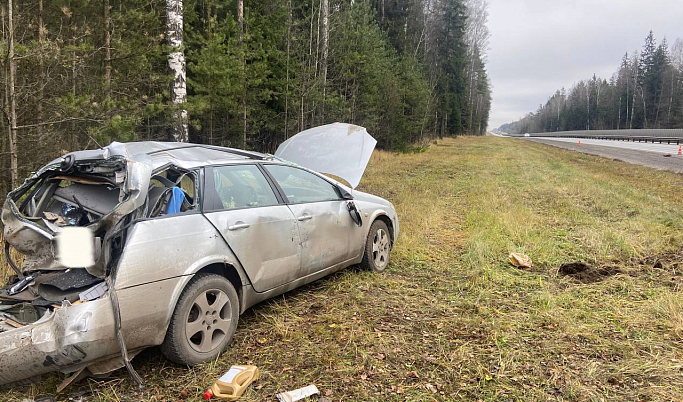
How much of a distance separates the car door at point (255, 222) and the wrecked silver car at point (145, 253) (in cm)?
1

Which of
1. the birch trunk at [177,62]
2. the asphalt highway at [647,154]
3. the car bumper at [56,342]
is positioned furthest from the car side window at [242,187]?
the asphalt highway at [647,154]

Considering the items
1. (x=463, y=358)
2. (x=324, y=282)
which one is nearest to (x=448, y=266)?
(x=324, y=282)

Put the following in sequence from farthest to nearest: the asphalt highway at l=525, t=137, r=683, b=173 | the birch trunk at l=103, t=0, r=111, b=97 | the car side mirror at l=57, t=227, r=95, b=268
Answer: the asphalt highway at l=525, t=137, r=683, b=173
the birch trunk at l=103, t=0, r=111, b=97
the car side mirror at l=57, t=227, r=95, b=268

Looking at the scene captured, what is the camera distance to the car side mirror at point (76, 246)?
258 cm

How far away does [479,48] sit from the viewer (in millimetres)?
56750

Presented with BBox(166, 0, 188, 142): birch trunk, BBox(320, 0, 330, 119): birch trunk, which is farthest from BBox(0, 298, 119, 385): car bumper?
BBox(320, 0, 330, 119): birch trunk

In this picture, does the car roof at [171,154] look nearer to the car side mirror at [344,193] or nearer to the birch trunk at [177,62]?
the car side mirror at [344,193]

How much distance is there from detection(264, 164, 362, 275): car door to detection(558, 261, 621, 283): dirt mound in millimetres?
2619

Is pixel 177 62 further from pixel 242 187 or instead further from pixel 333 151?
pixel 242 187

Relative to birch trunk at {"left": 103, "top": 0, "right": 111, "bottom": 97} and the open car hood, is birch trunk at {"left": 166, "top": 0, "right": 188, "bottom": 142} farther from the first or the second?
the open car hood

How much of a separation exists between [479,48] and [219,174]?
6052cm

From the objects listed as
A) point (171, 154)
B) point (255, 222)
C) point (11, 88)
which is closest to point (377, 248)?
point (255, 222)

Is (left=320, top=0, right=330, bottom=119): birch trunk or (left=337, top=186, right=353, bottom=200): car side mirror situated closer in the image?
(left=337, top=186, right=353, bottom=200): car side mirror

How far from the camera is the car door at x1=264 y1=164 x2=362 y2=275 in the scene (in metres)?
3.97
